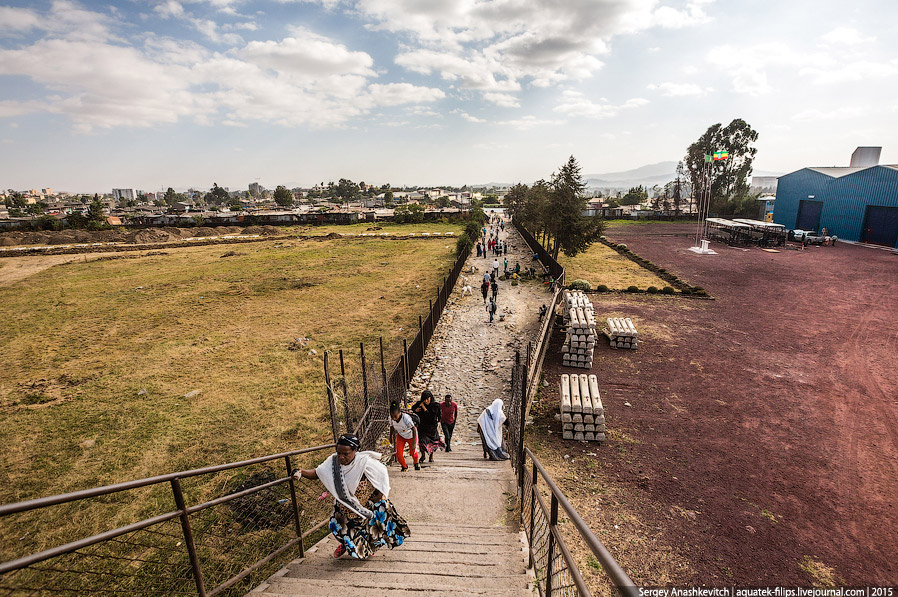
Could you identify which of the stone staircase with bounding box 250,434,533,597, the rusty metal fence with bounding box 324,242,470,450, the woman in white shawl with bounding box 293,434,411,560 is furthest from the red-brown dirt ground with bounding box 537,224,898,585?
the woman in white shawl with bounding box 293,434,411,560

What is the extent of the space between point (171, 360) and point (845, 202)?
1994 inches

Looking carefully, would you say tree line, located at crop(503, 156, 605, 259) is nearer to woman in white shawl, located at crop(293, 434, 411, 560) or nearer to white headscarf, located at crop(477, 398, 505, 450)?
white headscarf, located at crop(477, 398, 505, 450)

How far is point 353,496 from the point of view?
407 centimetres

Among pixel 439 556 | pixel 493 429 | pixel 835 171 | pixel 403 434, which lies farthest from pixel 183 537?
pixel 835 171

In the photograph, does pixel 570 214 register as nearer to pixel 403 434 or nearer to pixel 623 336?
pixel 623 336

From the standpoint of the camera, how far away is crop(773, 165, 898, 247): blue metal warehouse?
31469mm

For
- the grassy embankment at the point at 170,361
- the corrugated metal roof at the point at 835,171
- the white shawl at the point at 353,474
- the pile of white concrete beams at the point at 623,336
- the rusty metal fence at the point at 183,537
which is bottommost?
the rusty metal fence at the point at 183,537

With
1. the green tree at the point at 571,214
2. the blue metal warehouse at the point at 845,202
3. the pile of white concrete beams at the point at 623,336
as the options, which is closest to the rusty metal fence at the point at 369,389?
the pile of white concrete beams at the point at 623,336

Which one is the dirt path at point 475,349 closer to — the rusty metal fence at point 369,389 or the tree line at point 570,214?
the rusty metal fence at point 369,389

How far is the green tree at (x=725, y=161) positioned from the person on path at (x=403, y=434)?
62715mm

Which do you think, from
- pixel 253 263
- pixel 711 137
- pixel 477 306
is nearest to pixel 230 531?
pixel 477 306

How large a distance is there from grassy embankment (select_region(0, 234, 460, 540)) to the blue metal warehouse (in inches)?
1412

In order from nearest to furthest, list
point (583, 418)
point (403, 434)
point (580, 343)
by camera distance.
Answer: point (403, 434) < point (583, 418) < point (580, 343)

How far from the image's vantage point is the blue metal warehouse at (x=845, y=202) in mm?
31469
